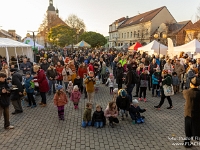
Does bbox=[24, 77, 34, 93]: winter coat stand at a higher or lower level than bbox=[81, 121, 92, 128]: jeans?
higher

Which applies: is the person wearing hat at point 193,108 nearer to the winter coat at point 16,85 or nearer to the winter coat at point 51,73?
the winter coat at point 16,85

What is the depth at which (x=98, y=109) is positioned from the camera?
5473mm

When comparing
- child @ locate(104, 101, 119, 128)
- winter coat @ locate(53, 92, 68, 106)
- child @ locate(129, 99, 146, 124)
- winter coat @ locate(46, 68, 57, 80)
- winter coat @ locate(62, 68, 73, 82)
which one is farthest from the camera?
winter coat @ locate(62, 68, 73, 82)

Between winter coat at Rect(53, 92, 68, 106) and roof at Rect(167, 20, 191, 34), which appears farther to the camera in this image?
roof at Rect(167, 20, 191, 34)

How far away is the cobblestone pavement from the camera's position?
4426 millimetres

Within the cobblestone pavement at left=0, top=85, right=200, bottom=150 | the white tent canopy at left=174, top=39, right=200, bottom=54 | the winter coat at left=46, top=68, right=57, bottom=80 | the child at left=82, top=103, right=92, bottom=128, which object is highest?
the white tent canopy at left=174, top=39, right=200, bottom=54

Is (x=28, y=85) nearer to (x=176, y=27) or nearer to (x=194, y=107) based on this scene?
(x=194, y=107)

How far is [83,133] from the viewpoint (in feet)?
16.5

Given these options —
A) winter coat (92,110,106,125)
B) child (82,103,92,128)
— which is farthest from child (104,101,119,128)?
child (82,103,92,128)

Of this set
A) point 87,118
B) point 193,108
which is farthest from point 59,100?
point 193,108

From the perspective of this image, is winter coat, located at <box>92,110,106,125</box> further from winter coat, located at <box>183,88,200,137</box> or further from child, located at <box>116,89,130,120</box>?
winter coat, located at <box>183,88,200,137</box>

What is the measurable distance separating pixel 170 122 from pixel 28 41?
84.5 ft

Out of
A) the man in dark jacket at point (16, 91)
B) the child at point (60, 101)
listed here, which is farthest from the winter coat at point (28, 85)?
the child at point (60, 101)

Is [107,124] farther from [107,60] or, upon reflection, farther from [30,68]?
[107,60]
